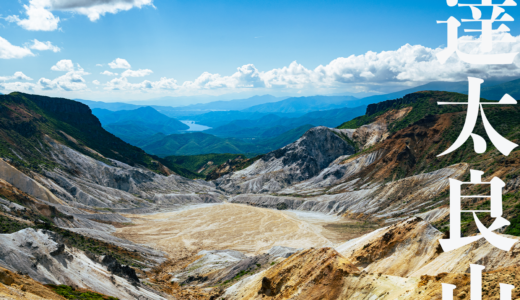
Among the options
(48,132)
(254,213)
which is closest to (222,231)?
(254,213)

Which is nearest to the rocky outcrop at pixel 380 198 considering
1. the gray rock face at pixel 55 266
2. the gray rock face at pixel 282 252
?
the gray rock face at pixel 282 252

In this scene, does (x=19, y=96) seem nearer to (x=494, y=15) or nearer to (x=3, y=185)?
(x=3, y=185)

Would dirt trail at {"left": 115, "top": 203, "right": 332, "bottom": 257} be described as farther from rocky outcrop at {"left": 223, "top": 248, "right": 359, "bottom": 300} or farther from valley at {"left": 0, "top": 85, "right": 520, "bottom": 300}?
rocky outcrop at {"left": 223, "top": 248, "right": 359, "bottom": 300}

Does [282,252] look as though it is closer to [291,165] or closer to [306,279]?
[306,279]

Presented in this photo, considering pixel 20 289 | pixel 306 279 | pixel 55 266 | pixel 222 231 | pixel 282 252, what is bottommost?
pixel 222 231

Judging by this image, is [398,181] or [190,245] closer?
[190,245]

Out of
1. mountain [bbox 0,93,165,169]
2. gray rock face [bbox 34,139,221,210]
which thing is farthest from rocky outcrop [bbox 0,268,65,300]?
mountain [bbox 0,93,165,169]

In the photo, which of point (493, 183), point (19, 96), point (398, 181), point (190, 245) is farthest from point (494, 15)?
point (19, 96)
